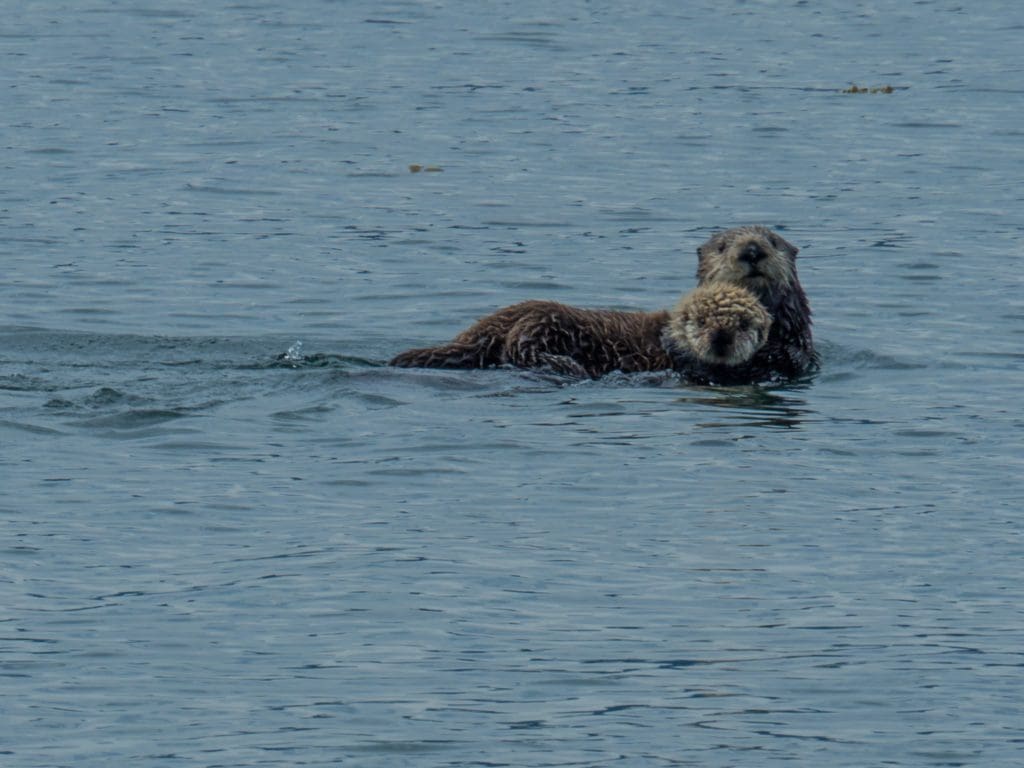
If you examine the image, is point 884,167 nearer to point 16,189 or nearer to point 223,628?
point 16,189

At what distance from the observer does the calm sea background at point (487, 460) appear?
5.68m

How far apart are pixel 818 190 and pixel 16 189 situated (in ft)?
20.3

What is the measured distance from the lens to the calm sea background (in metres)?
5.68

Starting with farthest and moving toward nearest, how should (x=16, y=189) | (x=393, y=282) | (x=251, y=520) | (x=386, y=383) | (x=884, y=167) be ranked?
(x=884, y=167)
(x=16, y=189)
(x=393, y=282)
(x=386, y=383)
(x=251, y=520)

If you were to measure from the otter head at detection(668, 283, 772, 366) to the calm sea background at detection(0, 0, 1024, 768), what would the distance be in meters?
0.20

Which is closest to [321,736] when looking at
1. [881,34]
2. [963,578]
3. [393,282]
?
[963,578]

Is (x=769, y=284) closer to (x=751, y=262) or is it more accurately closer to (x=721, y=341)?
(x=751, y=262)

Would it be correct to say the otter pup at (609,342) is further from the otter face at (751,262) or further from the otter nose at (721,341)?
the otter face at (751,262)

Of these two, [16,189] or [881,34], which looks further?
[881,34]

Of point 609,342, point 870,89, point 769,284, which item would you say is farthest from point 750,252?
point 870,89

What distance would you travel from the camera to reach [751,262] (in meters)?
9.84

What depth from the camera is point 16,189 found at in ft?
51.8

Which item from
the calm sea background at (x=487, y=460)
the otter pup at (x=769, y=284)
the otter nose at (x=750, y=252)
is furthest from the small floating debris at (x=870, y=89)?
the otter nose at (x=750, y=252)

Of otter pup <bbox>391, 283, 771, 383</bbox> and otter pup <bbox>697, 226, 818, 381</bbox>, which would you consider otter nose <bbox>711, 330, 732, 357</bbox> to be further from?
otter pup <bbox>697, 226, 818, 381</bbox>
